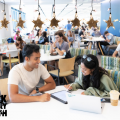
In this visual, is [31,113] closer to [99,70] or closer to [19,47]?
[99,70]

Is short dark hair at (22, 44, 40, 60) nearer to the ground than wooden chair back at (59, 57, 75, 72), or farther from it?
farther from it

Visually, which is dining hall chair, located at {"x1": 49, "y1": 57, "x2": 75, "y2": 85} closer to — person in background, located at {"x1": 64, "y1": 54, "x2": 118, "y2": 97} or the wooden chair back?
the wooden chair back

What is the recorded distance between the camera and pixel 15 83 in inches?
67.2

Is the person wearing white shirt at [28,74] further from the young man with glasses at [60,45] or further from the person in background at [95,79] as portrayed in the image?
the young man with glasses at [60,45]

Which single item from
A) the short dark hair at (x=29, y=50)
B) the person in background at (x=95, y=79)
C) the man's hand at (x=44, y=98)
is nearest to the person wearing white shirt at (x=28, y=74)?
the short dark hair at (x=29, y=50)

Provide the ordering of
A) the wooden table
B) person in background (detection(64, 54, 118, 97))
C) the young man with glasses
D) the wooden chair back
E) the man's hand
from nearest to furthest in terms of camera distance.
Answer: the wooden table → the man's hand → person in background (detection(64, 54, 118, 97)) → the wooden chair back → the young man with glasses

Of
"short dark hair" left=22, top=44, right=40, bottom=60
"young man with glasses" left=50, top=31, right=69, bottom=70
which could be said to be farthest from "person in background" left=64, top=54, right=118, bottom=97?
"young man with glasses" left=50, top=31, right=69, bottom=70

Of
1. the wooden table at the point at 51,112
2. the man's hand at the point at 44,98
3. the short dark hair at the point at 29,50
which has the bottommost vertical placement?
the wooden table at the point at 51,112

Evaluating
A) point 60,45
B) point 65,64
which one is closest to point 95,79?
point 65,64

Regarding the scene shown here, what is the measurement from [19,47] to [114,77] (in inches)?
168

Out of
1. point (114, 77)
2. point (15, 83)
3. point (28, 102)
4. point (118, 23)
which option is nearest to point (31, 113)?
point (28, 102)

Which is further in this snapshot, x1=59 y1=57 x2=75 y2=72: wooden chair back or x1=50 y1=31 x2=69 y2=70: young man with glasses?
x1=50 y1=31 x2=69 y2=70: young man with glasses

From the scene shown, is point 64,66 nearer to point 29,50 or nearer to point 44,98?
point 29,50

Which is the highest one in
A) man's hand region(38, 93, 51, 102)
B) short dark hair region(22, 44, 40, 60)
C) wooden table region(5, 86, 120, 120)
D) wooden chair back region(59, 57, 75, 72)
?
short dark hair region(22, 44, 40, 60)
